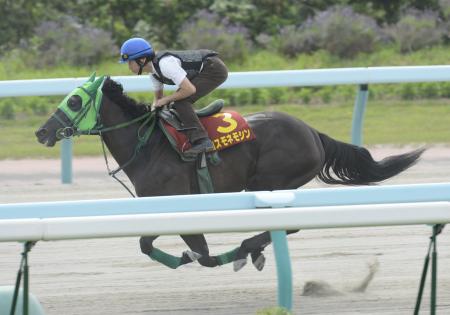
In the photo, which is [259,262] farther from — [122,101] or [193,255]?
[122,101]

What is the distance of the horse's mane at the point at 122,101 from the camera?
6.73m

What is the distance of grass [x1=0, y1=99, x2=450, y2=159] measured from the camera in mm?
10727

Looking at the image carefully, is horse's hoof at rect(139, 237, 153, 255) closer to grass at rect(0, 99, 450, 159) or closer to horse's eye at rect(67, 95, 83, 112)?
horse's eye at rect(67, 95, 83, 112)

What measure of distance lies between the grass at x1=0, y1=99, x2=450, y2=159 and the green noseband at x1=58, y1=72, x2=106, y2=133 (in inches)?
154

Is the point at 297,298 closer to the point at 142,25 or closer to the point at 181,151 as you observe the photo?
the point at 181,151

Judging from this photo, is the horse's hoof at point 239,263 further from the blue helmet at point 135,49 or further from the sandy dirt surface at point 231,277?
the blue helmet at point 135,49

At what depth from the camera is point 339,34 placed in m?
14.5

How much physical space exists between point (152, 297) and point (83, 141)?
567 cm

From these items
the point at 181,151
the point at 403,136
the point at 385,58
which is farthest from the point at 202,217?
the point at 385,58

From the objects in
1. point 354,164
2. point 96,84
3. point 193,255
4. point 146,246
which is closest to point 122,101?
point 96,84

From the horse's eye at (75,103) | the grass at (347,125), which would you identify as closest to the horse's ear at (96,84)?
the horse's eye at (75,103)

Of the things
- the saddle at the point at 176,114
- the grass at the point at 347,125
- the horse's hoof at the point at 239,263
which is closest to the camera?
the horse's hoof at the point at 239,263

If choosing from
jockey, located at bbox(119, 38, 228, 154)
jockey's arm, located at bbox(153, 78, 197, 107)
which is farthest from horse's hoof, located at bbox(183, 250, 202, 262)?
jockey's arm, located at bbox(153, 78, 197, 107)

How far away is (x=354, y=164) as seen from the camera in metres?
7.09
